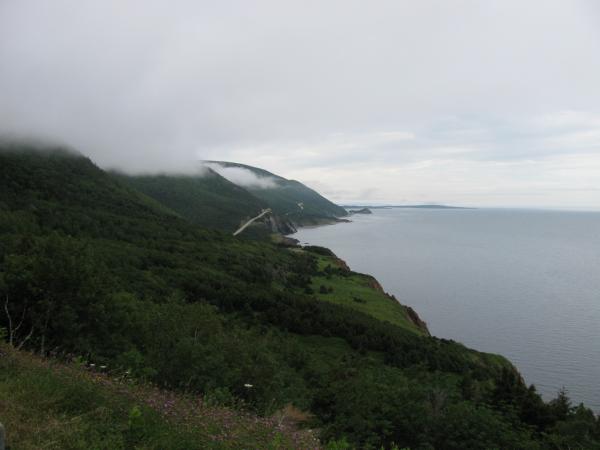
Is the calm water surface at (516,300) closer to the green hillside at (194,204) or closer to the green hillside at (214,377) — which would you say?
the green hillside at (214,377)

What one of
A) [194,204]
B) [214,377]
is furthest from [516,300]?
[194,204]

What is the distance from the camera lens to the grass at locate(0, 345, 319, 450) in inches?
207

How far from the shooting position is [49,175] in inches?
3858

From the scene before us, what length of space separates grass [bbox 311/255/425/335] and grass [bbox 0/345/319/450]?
169ft

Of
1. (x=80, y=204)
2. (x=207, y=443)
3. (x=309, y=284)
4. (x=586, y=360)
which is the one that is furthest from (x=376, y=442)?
(x=80, y=204)

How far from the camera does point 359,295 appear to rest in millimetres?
69438

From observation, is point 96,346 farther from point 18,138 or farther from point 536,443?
point 18,138

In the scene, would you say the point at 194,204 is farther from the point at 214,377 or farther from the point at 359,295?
the point at 214,377

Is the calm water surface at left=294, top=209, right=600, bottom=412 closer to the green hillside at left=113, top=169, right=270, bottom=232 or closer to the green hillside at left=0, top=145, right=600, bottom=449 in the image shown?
the green hillside at left=0, top=145, right=600, bottom=449

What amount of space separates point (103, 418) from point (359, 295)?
65.5 metres

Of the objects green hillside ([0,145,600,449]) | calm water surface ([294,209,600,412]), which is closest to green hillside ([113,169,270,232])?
calm water surface ([294,209,600,412])

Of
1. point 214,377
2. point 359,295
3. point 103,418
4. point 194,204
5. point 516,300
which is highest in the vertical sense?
point 194,204

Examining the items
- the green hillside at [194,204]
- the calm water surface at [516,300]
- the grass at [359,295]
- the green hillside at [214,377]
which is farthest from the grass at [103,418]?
the green hillside at [194,204]

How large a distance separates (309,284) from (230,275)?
1508 cm
